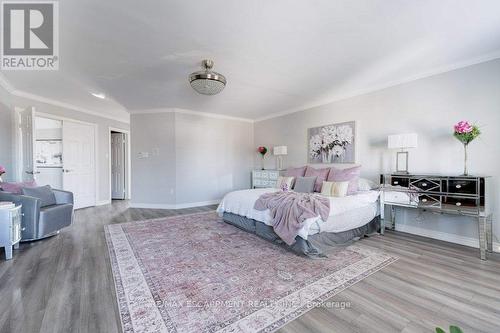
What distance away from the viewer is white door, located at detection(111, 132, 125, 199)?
7418mm

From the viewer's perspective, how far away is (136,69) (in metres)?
3.29

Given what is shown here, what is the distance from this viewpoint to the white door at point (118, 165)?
742cm

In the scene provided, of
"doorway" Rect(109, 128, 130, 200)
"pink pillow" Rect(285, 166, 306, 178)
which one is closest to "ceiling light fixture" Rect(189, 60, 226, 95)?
"pink pillow" Rect(285, 166, 306, 178)

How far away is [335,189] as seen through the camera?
3729 mm

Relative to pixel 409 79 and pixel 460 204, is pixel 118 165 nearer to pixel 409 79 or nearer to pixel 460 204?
pixel 409 79

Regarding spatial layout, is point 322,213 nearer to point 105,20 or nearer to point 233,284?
point 233,284

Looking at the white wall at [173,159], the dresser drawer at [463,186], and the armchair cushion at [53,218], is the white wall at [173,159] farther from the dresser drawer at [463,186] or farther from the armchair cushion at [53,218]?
the dresser drawer at [463,186]

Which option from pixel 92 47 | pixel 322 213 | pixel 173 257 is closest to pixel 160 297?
pixel 173 257

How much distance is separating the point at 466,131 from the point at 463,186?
0.72 metres

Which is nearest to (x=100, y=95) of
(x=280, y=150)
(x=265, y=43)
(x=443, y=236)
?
(x=265, y=43)

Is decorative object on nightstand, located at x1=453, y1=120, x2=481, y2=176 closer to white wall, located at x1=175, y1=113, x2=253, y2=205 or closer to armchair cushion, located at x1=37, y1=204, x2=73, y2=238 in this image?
white wall, located at x1=175, y1=113, x2=253, y2=205

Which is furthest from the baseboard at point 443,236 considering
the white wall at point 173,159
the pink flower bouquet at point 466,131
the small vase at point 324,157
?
the white wall at point 173,159

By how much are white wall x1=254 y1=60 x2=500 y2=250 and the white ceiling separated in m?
0.23

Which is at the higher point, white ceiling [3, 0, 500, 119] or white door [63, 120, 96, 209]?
white ceiling [3, 0, 500, 119]
